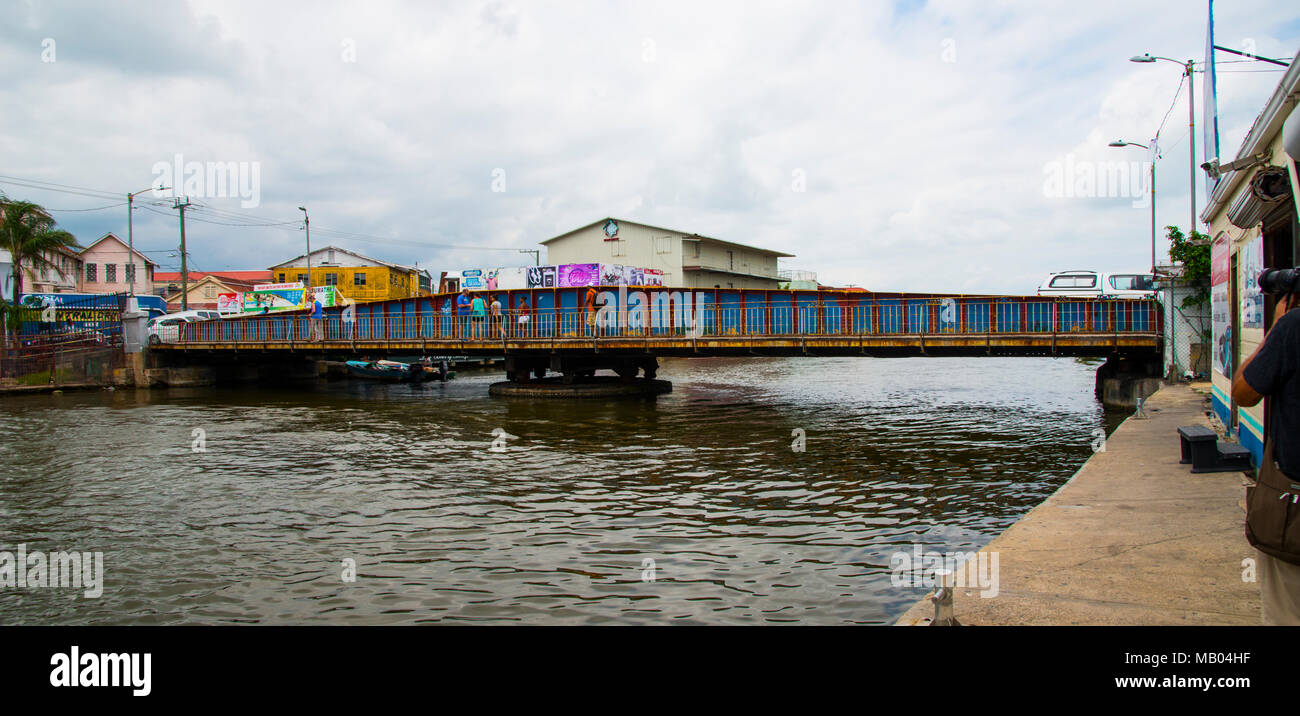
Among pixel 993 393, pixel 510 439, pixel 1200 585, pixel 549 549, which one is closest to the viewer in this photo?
pixel 1200 585

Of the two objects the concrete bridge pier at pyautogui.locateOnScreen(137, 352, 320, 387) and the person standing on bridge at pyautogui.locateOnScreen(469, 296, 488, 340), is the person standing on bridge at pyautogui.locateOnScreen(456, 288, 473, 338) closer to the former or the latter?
the person standing on bridge at pyautogui.locateOnScreen(469, 296, 488, 340)

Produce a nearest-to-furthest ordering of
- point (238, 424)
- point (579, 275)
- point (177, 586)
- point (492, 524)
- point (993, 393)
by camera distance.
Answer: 1. point (177, 586)
2. point (492, 524)
3. point (238, 424)
4. point (993, 393)
5. point (579, 275)

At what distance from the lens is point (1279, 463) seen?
356 cm

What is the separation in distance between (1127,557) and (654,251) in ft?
192

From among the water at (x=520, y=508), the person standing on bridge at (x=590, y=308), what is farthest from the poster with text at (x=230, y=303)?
the person standing on bridge at (x=590, y=308)

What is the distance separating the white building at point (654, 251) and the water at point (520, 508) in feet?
126

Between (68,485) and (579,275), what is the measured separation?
44.8 m

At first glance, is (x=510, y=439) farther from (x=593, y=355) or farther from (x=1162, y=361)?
(x=1162, y=361)

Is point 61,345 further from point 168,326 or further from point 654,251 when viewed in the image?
point 654,251

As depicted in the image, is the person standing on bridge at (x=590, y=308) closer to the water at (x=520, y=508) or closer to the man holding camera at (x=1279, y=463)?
the water at (x=520, y=508)

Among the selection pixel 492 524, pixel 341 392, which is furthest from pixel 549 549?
pixel 341 392

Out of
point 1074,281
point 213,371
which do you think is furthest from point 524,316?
point 1074,281

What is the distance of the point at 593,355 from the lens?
113 ft

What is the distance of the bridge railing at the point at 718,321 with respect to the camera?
79.6 feet
